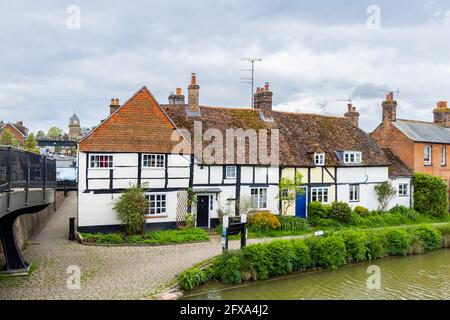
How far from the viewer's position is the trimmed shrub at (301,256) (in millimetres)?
18703

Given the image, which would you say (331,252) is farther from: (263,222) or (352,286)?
(263,222)

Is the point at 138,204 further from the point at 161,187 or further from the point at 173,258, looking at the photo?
the point at 173,258

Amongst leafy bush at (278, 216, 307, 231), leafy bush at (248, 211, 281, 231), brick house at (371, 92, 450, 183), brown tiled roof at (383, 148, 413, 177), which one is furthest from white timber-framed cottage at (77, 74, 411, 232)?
brick house at (371, 92, 450, 183)

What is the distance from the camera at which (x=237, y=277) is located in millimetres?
16797

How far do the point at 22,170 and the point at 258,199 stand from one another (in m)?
15.3

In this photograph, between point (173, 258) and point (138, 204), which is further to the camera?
point (138, 204)

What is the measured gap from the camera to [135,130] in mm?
23328

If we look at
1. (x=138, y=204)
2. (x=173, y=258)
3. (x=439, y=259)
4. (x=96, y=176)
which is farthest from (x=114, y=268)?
(x=439, y=259)

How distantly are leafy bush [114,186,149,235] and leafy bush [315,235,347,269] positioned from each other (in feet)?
28.7

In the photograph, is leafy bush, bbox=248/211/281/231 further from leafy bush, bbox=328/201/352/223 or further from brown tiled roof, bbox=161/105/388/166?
leafy bush, bbox=328/201/352/223

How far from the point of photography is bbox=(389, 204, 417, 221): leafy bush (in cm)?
3025

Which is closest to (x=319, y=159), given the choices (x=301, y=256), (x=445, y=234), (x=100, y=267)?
(x=445, y=234)

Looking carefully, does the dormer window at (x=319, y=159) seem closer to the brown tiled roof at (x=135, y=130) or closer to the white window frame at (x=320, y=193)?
the white window frame at (x=320, y=193)
